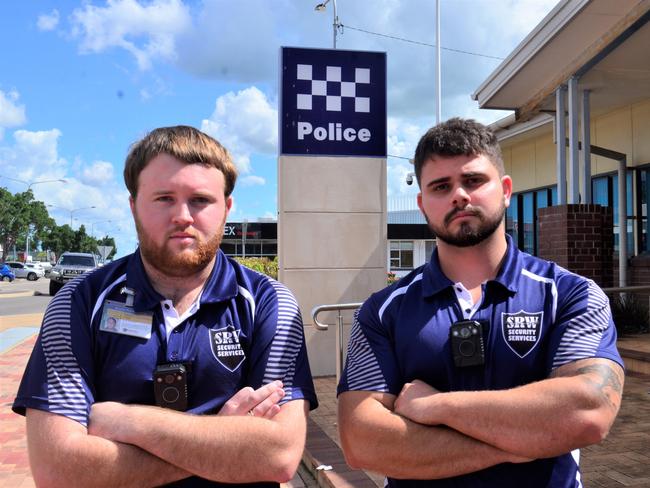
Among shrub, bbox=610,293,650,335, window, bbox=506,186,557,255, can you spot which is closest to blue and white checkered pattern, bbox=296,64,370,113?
shrub, bbox=610,293,650,335

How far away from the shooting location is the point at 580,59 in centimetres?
796

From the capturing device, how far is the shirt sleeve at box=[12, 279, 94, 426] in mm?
1889

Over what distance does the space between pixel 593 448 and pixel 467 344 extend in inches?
120

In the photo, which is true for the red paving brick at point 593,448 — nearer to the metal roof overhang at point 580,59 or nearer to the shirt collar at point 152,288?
the shirt collar at point 152,288

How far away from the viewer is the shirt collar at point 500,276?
2062 millimetres

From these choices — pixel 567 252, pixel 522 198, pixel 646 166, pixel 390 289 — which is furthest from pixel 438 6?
pixel 390 289

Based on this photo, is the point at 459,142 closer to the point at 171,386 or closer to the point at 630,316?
the point at 171,386

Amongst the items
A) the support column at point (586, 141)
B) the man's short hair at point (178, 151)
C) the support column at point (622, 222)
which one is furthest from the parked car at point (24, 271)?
the man's short hair at point (178, 151)

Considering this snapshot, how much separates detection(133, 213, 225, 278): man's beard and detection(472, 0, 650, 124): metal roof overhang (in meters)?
6.21

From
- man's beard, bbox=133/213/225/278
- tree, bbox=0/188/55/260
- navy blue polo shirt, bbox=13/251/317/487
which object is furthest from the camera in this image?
tree, bbox=0/188/55/260

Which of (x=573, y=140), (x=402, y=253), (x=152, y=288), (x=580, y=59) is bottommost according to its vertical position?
(x=152, y=288)

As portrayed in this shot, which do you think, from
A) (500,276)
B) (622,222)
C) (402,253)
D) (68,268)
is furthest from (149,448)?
(402,253)

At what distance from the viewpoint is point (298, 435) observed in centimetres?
199

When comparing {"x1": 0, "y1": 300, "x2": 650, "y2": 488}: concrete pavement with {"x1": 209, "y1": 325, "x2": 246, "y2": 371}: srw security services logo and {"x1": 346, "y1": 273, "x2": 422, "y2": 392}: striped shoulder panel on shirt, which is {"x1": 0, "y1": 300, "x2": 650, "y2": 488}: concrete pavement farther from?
{"x1": 209, "y1": 325, "x2": 246, "y2": 371}: srw security services logo
